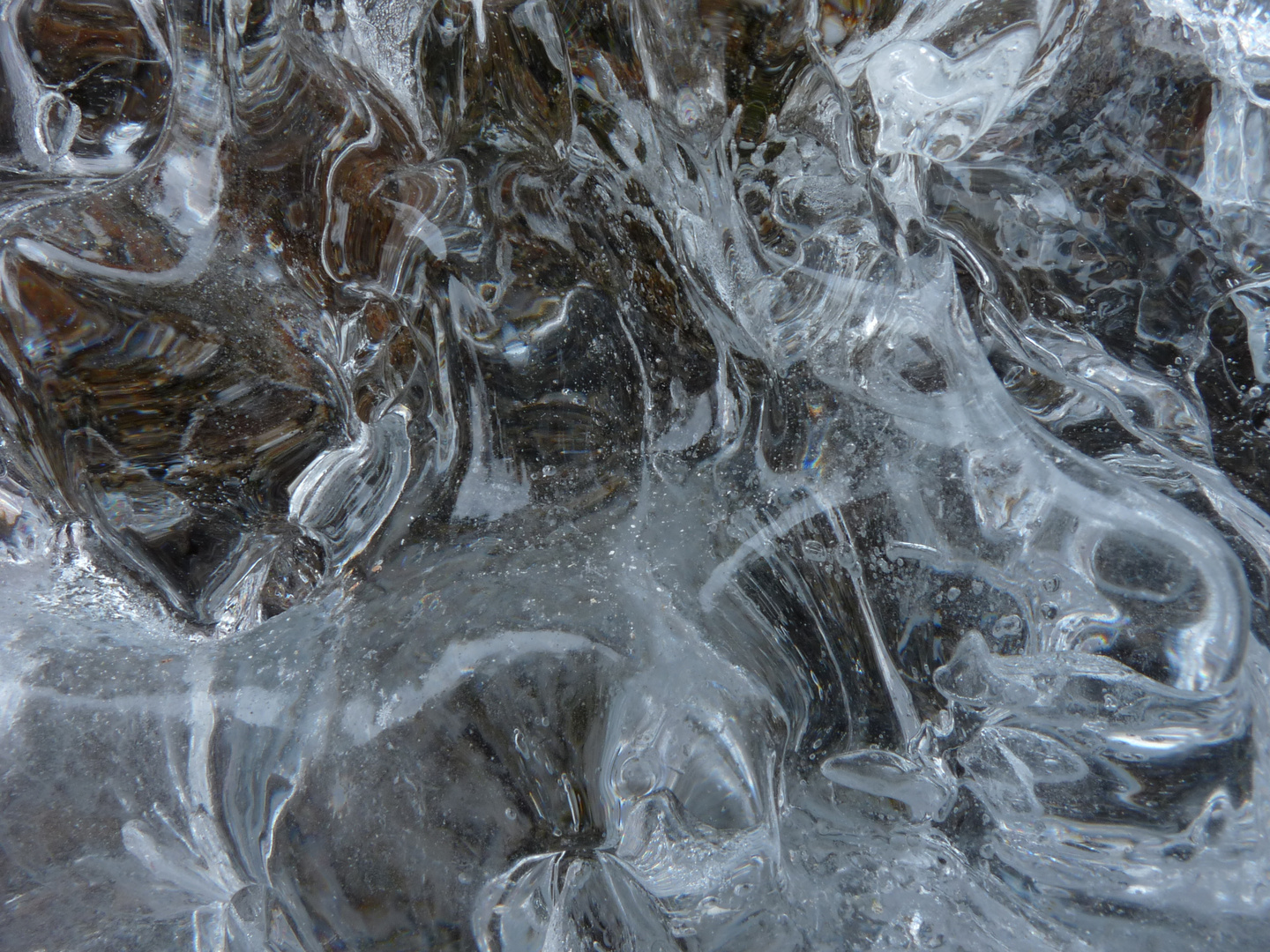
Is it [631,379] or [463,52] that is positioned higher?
[463,52]

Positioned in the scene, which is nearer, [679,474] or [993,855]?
[993,855]

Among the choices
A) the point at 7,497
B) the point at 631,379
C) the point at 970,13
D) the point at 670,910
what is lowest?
the point at 670,910

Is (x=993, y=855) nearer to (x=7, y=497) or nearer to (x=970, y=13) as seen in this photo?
(x=970, y=13)

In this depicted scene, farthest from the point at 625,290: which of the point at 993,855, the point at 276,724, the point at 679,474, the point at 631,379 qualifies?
the point at 993,855

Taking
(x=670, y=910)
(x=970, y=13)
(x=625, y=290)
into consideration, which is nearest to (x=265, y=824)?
(x=670, y=910)

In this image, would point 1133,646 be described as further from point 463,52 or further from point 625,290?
point 463,52

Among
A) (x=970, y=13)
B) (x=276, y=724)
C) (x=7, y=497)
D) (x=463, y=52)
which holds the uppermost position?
(x=970, y=13)
